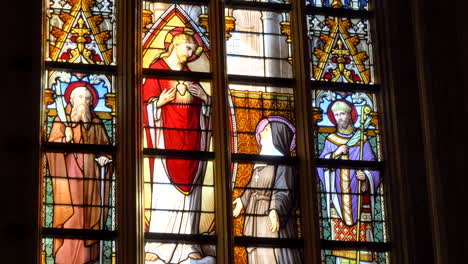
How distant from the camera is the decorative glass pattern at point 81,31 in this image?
14141 millimetres

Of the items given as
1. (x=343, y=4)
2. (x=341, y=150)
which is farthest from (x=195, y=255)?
(x=343, y=4)

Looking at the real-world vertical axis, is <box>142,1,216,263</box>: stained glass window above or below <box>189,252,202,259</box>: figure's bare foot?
above

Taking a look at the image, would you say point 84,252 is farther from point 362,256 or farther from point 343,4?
point 343,4

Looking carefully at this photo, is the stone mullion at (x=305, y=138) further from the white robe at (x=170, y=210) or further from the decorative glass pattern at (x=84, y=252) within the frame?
the decorative glass pattern at (x=84, y=252)

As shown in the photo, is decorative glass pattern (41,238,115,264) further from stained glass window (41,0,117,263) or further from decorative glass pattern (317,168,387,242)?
decorative glass pattern (317,168,387,242)

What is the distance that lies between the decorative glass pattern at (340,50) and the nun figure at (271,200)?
2.62 feet

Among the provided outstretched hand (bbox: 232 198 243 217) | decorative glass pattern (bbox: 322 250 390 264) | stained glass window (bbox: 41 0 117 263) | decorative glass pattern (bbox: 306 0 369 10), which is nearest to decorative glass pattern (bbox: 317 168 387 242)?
decorative glass pattern (bbox: 322 250 390 264)

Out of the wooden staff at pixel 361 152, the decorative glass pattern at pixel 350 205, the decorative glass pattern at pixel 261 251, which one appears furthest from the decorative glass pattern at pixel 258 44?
the decorative glass pattern at pixel 261 251

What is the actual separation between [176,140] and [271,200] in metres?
1.03

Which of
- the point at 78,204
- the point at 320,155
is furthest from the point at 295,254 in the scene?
the point at 78,204

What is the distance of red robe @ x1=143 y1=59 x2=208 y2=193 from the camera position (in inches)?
550

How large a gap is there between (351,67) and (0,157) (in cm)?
373

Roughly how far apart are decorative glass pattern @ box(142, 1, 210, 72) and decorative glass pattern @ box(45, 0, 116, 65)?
0.36 meters

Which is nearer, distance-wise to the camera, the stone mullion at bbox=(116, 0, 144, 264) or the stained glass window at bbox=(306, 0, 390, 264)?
the stone mullion at bbox=(116, 0, 144, 264)
